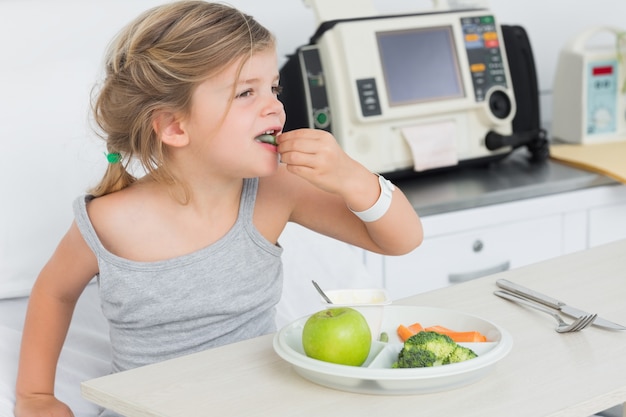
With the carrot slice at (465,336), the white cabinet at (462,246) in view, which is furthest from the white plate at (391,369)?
the white cabinet at (462,246)

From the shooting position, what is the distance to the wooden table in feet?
3.23

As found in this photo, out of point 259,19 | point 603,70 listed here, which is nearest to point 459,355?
point 259,19

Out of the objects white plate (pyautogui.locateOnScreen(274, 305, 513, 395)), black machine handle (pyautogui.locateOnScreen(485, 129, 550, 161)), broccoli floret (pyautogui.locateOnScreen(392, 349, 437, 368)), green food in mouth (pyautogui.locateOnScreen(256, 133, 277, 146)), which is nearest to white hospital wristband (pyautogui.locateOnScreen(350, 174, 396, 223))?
green food in mouth (pyautogui.locateOnScreen(256, 133, 277, 146))

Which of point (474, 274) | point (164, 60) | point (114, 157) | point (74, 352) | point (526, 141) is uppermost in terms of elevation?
point (164, 60)

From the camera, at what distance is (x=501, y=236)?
2.21 m

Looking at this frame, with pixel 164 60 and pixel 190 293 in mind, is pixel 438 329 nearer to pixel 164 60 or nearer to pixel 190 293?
pixel 190 293

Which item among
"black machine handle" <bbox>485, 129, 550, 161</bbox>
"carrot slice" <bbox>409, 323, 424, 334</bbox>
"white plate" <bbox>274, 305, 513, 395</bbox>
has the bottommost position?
"black machine handle" <bbox>485, 129, 550, 161</bbox>

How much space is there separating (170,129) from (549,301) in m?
0.58

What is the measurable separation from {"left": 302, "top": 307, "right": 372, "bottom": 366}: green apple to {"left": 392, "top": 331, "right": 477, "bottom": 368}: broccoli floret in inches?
1.7

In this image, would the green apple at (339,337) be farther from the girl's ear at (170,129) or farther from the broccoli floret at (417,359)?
the girl's ear at (170,129)

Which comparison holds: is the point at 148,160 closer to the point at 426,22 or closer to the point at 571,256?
the point at 571,256

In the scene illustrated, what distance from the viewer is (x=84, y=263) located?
1.46 metres

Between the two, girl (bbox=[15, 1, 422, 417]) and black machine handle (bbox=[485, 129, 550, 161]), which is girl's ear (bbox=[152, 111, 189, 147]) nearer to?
girl (bbox=[15, 1, 422, 417])

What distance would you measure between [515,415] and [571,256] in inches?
23.5
